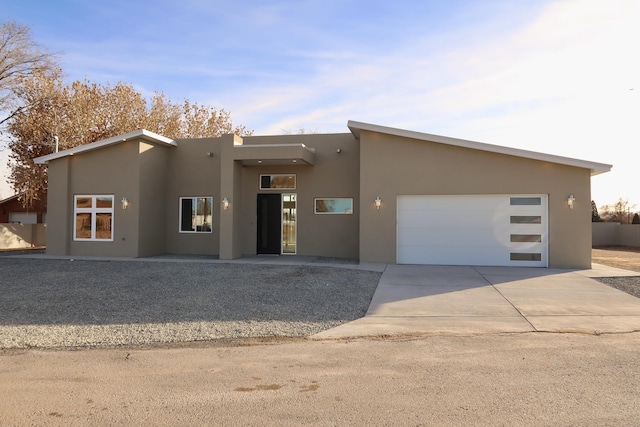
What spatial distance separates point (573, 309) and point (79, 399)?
7.29m

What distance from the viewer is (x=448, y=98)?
13570 millimetres

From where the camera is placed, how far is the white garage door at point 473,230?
13094 millimetres

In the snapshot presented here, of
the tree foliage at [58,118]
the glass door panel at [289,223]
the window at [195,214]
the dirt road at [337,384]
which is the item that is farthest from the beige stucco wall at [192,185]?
the dirt road at [337,384]

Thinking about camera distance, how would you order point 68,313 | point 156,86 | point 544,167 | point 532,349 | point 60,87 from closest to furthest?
point 532,349 < point 68,313 < point 544,167 < point 60,87 < point 156,86

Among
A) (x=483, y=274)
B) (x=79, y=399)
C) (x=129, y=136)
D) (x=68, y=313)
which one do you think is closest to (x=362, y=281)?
(x=483, y=274)

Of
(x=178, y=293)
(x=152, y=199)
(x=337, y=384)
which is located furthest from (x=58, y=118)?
(x=337, y=384)

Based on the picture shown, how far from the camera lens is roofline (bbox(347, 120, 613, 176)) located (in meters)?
12.3

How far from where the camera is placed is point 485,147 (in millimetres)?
12883

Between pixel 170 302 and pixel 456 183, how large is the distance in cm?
872

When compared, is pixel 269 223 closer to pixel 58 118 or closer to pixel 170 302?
pixel 170 302

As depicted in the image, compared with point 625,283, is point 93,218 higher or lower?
higher

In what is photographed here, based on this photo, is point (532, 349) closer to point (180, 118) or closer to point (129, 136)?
point (129, 136)

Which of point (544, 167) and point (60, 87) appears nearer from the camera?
point (544, 167)

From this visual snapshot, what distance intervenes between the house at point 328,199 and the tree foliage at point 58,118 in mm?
8791
